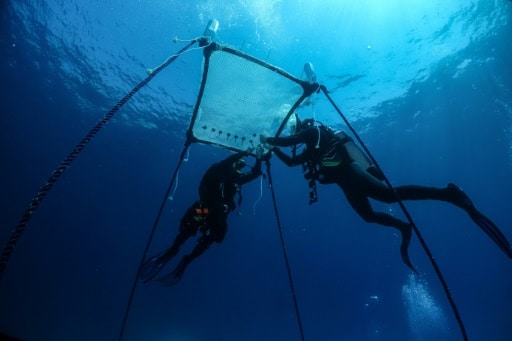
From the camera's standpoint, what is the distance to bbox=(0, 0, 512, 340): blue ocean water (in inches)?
656

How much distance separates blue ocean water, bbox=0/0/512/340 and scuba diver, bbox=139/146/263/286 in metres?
11.0

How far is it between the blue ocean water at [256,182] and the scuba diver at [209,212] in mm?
10986

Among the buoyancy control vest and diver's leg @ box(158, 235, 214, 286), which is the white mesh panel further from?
diver's leg @ box(158, 235, 214, 286)

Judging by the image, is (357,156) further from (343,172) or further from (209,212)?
(209,212)

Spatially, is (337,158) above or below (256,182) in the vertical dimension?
below

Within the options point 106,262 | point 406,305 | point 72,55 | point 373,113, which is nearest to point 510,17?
point 373,113

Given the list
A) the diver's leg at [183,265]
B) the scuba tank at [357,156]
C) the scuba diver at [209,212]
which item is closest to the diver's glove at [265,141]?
the scuba diver at [209,212]

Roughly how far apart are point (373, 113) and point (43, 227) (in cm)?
4360

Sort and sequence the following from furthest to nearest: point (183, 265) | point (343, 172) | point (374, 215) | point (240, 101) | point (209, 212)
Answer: point (183, 265), point (209, 212), point (240, 101), point (374, 215), point (343, 172)

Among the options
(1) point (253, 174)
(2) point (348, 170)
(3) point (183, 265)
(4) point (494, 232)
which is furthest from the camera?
(1) point (253, 174)

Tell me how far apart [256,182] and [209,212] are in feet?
78.8

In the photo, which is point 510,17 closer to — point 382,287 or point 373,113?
point 373,113

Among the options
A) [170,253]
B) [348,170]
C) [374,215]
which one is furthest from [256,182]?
[348,170]

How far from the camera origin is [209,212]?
6.66m
